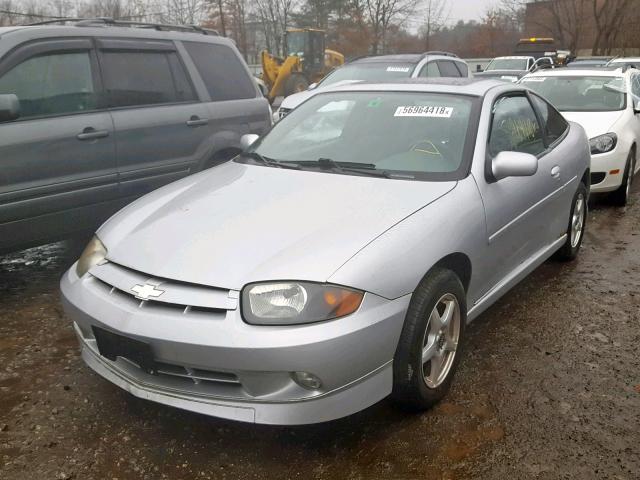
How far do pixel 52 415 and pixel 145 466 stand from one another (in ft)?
2.20

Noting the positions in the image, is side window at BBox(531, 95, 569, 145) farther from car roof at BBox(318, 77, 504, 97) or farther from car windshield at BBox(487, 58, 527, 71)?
car windshield at BBox(487, 58, 527, 71)

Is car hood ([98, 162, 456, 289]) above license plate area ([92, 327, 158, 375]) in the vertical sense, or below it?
above

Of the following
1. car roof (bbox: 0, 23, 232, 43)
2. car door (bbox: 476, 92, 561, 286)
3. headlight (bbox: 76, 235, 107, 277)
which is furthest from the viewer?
car roof (bbox: 0, 23, 232, 43)


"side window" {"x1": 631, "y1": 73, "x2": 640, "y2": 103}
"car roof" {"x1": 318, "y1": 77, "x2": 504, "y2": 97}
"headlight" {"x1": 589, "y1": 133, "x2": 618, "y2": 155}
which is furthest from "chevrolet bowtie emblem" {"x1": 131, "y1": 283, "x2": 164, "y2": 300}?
"side window" {"x1": 631, "y1": 73, "x2": 640, "y2": 103}

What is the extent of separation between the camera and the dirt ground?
98.4 inches

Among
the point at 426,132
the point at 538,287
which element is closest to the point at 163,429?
the point at 426,132

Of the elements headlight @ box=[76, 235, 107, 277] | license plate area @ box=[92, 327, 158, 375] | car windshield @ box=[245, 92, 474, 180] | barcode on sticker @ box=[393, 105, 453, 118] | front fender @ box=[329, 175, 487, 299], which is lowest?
license plate area @ box=[92, 327, 158, 375]

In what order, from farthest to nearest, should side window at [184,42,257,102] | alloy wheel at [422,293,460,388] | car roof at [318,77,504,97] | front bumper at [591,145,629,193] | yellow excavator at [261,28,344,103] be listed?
yellow excavator at [261,28,344,103], front bumper at [591,145,629,193], side window at [184,42,257,102], car roof at [318,77,504,97], alloy wheel at [422,293,460,388]

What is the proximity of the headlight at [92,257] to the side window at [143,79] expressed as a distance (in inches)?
80.1

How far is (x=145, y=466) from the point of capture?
251 centimetres

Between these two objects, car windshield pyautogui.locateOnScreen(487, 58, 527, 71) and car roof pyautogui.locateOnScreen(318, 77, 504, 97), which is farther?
car windshield pyautogui.locateOnScreen(487, 58, 527, 71)

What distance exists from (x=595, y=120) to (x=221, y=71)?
14.0 ft

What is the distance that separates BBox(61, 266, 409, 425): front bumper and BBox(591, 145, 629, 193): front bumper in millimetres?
4730

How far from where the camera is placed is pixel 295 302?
2371 mm
